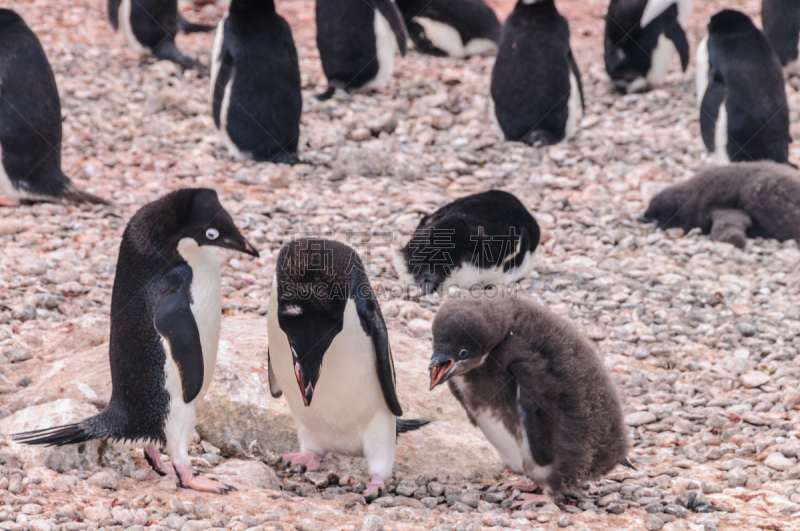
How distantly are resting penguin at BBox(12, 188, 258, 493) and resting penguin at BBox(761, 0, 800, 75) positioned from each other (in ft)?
24.5

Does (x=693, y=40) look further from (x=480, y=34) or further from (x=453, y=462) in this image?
(x=453, y=462)

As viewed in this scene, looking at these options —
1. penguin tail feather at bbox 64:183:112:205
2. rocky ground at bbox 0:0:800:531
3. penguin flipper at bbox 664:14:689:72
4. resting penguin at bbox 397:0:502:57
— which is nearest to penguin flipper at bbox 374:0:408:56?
rocky ground at bbox 0:0:800:531

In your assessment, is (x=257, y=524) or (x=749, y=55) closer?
(x=257, y=524)

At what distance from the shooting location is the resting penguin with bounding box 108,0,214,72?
25.4 ft

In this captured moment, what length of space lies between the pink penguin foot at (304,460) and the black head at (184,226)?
2.70 ft

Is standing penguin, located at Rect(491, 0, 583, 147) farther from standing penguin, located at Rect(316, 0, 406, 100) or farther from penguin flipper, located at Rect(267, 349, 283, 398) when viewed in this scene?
penguin flipper, located at Rect(267, 349, 283, 398)

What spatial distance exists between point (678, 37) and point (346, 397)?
6679 mm

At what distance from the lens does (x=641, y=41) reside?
26.2 feet

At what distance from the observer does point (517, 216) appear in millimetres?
4605

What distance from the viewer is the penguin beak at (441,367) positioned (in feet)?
8.38

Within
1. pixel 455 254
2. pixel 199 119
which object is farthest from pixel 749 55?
pixel 199 119

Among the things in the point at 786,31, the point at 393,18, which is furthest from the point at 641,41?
the point at 393,18

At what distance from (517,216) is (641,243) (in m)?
1.08

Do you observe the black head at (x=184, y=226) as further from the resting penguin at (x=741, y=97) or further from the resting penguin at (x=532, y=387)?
the resting penguin at (x=741, y=97)
